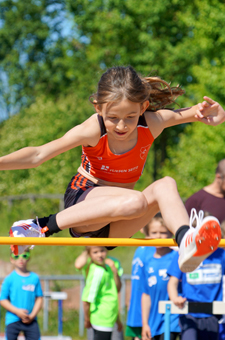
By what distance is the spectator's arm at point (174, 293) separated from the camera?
4.59 m

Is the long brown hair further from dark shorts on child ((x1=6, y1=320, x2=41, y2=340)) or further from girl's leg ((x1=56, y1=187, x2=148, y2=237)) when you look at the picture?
dark shorts on child ((x1=6, y1=320, x2=41, y2=340))

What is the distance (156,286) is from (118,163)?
2229 mm

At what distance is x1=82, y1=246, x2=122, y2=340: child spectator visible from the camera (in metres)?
5.23

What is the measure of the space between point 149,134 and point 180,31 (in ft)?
59.4

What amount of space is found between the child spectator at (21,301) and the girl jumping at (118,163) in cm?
200

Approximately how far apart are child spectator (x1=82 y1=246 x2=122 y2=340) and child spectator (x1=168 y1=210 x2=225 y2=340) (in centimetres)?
86

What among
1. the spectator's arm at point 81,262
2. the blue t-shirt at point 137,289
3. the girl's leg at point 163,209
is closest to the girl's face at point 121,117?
the girl's leg at point 163,209

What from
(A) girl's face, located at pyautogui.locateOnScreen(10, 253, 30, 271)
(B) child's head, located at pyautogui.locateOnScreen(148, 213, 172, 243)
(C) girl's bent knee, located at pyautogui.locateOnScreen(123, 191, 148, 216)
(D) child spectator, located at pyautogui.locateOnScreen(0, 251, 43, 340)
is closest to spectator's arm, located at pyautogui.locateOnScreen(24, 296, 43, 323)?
(D) child spectator, located at pyautogui.locateOnScreen(0, 251, 43, 340)

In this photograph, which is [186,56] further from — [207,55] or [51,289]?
[51,289]

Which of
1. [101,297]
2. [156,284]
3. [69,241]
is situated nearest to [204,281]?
[156,284]

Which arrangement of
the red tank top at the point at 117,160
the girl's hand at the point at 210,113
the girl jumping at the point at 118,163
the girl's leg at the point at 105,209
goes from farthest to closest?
the girl's hand at the point at 210,113
the red tank top at the point at 117,160
the girl's leg at the point at 105,209
the girl jumping at the point at 118,163

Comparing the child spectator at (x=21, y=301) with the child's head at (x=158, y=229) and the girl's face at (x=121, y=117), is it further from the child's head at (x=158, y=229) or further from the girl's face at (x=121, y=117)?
the girl's face at (x=121, y=117)

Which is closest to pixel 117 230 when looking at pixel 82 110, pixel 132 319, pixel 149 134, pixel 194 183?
pixel 149 134

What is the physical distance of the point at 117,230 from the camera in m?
3.46
